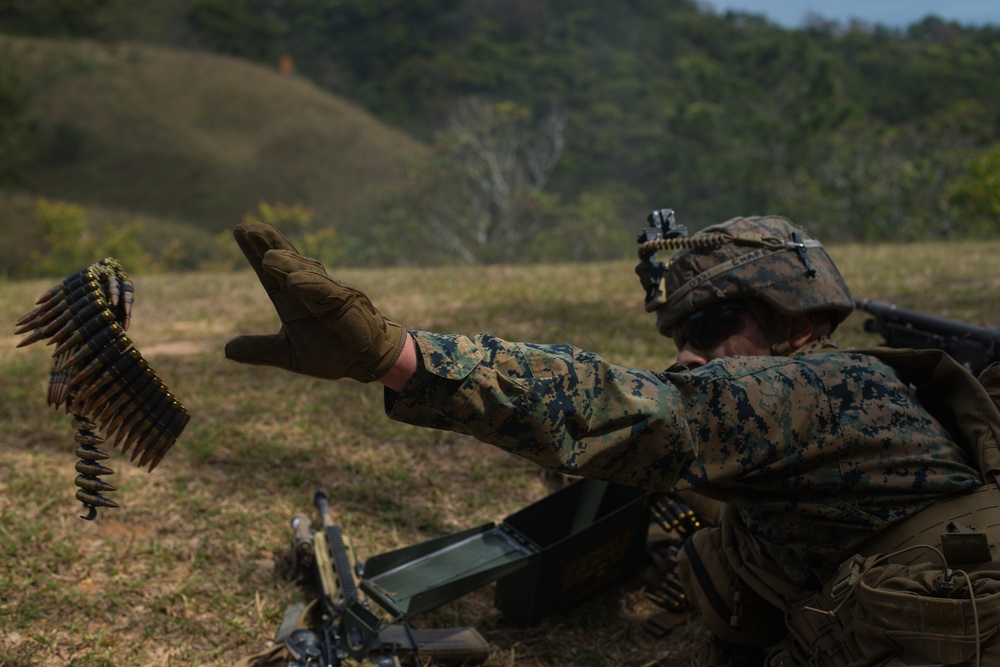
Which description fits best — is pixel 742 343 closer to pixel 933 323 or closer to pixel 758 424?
pixel 758 424

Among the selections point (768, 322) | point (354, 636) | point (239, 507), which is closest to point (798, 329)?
point (768, 322)

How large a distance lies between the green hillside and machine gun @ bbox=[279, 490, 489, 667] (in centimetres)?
4363

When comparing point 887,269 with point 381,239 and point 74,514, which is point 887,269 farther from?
point 381,239

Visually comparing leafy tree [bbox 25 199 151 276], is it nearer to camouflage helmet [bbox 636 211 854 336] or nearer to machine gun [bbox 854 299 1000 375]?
machine gun [bbox 854 299 1000 375]

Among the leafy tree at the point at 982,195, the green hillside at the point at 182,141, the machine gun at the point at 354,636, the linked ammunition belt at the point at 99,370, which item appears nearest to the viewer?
the linked ammunition belt at the point at 99,370

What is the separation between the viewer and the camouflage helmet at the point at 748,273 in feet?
9.98

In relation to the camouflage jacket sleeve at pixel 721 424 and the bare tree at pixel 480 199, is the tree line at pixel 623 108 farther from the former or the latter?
the camouflage jacket sleeve at pixel 721 424

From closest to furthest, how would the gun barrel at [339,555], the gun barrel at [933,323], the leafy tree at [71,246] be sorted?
1. the gun barrel at [339,555]
2. the gun barrel at [933,323]
3. the leafy tree at [71,246]

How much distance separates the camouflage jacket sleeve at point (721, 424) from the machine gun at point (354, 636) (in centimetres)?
129

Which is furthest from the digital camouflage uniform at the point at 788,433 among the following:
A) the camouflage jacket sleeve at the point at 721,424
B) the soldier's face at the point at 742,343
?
the soldier's face at the point at 742,343

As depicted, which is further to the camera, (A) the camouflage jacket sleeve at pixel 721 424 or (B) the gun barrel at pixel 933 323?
(B) the gun barrel at pixel 933 323

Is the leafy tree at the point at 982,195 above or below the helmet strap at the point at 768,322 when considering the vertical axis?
below

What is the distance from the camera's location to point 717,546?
3426 millimetres

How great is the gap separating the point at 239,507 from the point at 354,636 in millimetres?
1338
